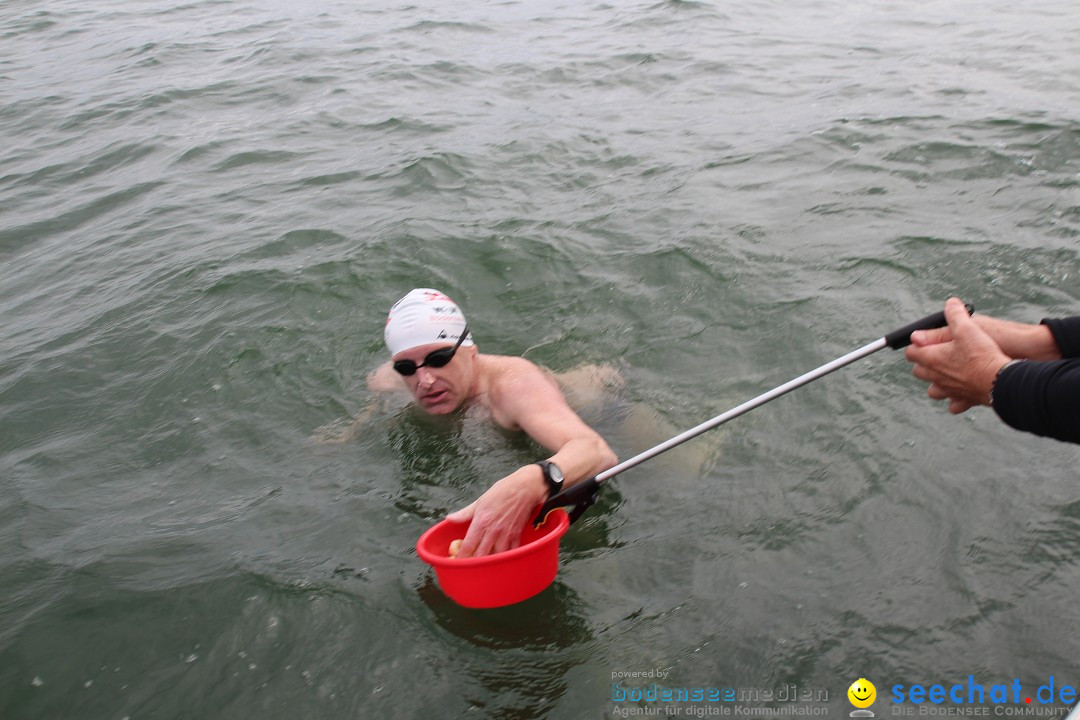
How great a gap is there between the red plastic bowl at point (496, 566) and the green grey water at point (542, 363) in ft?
1.24

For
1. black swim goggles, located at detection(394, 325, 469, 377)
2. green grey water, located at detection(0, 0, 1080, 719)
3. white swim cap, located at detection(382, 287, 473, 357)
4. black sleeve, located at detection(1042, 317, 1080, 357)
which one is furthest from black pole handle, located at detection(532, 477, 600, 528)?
black sleeve, located at detection(1042, 317, 1080, 357)

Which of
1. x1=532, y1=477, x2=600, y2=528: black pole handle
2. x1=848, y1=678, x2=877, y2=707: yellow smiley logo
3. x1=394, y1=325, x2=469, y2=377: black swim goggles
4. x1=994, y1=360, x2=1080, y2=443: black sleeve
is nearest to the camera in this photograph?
x1=994, y1=360, x2=1080, y2=443: black sleeve

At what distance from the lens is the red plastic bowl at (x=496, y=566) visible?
3.49 meters

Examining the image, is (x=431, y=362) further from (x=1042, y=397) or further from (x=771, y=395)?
(x=1042, y=397)

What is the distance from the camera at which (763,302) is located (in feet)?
21.9

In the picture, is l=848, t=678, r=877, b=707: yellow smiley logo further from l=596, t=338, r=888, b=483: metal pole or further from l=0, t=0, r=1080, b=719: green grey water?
l=596, t=338, r=888, b=483: metal pole

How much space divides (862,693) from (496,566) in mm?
1589

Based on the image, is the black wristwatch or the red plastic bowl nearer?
the red plastic bowl

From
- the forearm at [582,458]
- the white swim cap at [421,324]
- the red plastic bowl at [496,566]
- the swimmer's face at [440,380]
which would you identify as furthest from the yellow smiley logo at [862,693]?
the white swim cap at [421,324]

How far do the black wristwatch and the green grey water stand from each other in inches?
27.9

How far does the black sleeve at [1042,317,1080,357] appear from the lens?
11.7ft

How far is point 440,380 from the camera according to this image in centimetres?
536

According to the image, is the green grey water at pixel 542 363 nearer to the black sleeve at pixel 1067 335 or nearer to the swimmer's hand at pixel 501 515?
the swimmer's hand at pixel 501 515

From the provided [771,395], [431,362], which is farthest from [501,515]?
[431,362]
